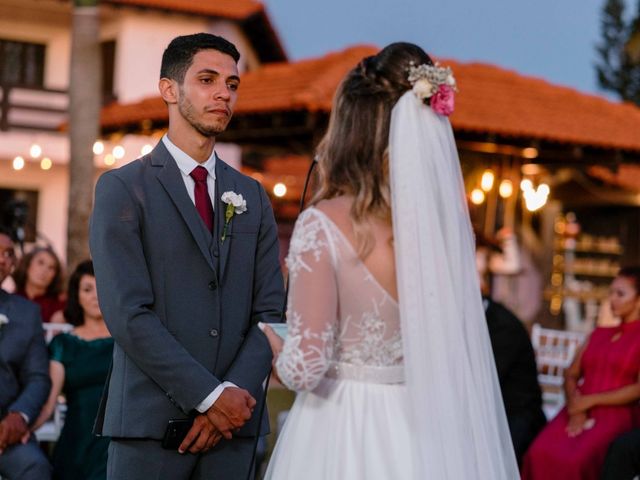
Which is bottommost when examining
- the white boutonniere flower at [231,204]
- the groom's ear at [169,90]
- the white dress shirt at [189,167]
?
the white boutonniere flower at [231,204]

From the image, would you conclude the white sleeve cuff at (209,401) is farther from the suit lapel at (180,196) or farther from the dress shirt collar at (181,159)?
the dress shirt collar at (181,159)

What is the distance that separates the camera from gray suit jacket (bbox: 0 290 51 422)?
516cm

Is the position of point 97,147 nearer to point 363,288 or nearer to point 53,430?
point 53,430

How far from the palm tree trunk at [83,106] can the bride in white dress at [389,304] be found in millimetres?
7548

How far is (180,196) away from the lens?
10.9 feet

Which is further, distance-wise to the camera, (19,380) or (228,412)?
(19,380)

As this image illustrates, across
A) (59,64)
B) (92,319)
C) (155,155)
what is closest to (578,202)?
(59,64)

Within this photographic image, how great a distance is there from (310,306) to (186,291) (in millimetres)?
611

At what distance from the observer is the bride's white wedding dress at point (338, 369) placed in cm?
279

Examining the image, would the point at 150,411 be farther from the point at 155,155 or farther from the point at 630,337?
the point at 630,337

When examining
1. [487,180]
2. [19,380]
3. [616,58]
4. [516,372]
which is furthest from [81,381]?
[616,58]

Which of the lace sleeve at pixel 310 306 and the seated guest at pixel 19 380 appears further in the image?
the seated guest at pixel 19 380

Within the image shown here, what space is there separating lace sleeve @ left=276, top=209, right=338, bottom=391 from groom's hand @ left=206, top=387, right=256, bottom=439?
0.36 meters

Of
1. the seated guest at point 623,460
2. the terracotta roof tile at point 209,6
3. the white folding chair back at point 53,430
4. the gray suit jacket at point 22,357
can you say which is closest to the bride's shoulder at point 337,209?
the gray suit jacket at point 22,357
